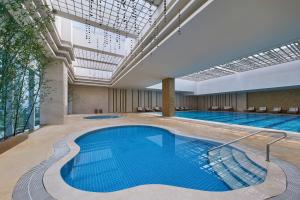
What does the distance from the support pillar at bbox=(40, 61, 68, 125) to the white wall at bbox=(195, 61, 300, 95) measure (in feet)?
53.3

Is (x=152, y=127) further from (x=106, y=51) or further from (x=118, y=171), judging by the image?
(x=106, y=51)

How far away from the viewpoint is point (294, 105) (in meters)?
14.5

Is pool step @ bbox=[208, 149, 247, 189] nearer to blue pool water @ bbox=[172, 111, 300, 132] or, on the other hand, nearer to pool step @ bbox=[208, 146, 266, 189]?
pool step @ bbox=[208, 146, 266, 189]

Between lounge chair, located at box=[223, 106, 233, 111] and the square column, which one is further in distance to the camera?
lounge chair, located at box=[223, 106, 233, 111]

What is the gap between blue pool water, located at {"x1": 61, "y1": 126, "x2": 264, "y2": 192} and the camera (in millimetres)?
2655

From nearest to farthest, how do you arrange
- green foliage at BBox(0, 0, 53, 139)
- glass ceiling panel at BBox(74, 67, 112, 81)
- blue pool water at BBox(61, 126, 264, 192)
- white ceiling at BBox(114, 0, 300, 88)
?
blue pool water at BBox(61, 126, 264, 192)
green foliage at BBox(0, 0, 53, 139)
white ceiling at BBox(114, 0, 300, 88)
glass ceiling panel at BBox(74, 67, 112, 81)

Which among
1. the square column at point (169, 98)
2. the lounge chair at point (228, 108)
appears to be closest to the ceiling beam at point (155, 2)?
the square column at point (169, 98)

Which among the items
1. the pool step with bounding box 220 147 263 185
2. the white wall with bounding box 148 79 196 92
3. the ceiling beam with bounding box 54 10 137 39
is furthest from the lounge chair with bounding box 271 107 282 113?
the ceiling beam with bounding box 54 10 137 39

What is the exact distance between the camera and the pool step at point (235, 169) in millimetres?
2486

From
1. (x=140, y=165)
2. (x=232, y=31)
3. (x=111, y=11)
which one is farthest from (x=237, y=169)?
(x=111, y=11)

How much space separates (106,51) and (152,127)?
6.24m

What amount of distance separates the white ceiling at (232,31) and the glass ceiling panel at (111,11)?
4.75 feet

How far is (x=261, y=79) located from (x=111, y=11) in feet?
47.6

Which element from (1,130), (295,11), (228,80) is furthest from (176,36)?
(228,80)
